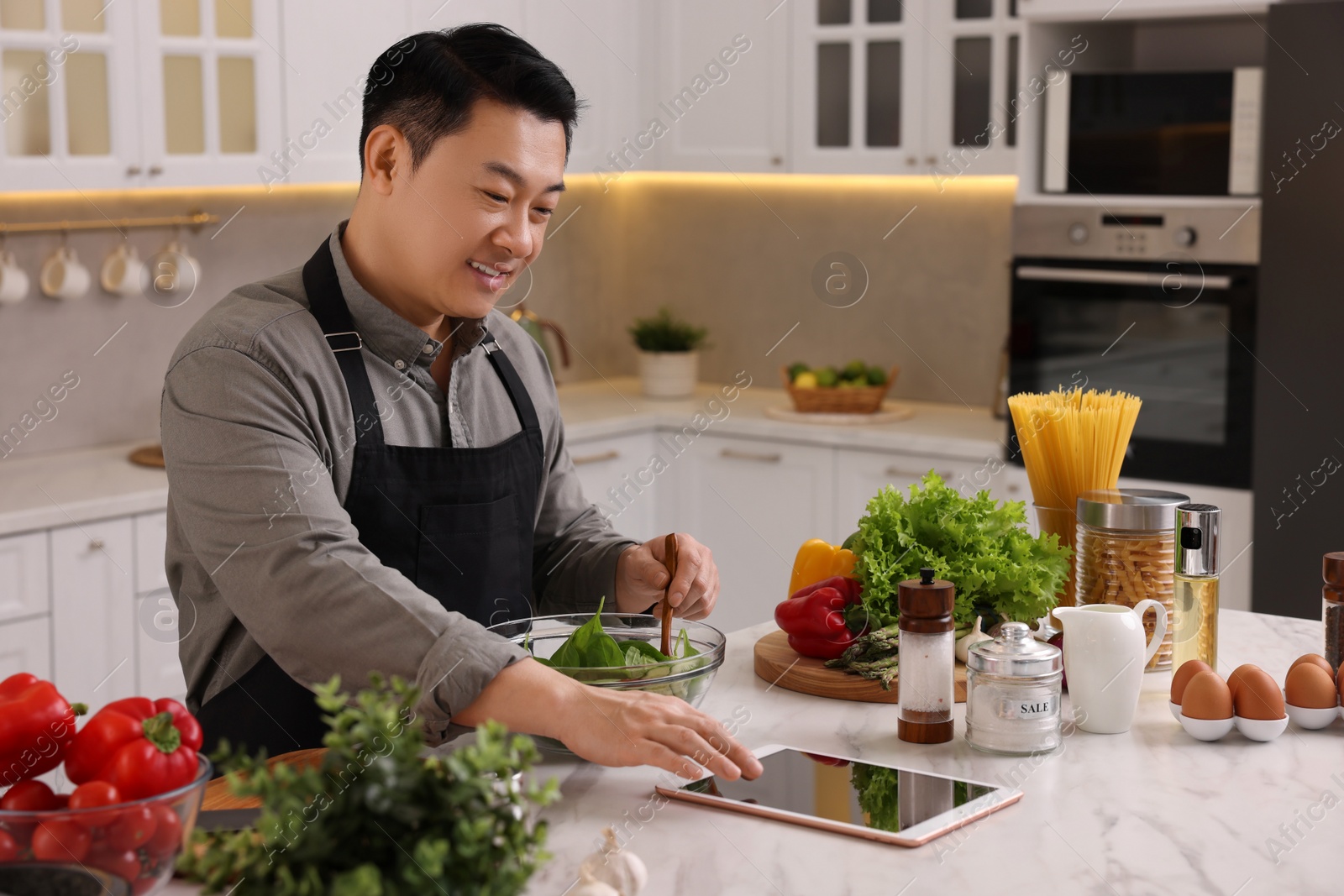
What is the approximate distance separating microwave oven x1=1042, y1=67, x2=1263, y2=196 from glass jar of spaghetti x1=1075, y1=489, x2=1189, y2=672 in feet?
5.79

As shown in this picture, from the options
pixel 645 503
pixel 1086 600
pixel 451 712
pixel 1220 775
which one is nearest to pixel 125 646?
pixel 645 503

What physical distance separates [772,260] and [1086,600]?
2.95 meters

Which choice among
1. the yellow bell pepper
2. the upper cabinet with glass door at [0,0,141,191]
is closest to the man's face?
the yellow bell pepper

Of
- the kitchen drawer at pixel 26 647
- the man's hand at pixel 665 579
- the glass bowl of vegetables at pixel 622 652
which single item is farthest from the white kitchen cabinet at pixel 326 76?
the glass bowl of vegetables at pixel 622 652

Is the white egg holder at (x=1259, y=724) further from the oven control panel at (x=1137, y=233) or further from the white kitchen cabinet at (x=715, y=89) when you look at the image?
the white kitchen cabinet at (x=715, y=89)

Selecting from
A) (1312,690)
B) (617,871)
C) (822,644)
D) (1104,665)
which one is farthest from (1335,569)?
(617,871)

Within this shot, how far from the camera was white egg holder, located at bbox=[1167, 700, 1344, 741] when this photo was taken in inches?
57.8

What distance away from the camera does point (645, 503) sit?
415cm

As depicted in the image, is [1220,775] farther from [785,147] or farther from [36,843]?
[785,147]

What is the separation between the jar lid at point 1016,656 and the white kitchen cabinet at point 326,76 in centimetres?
240

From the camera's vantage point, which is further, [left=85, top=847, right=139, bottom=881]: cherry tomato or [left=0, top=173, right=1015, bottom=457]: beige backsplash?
[left=0, top=173, right=1015, bottom=457]: beige backsplash

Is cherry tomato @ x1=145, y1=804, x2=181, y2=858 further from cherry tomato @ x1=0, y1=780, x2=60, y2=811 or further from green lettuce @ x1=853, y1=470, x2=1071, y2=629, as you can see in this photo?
green lettuce @ x1=853, y1=470, x2=1071, y2=629

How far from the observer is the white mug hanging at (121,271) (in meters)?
3.50

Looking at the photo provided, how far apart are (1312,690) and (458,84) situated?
1.14 metres
